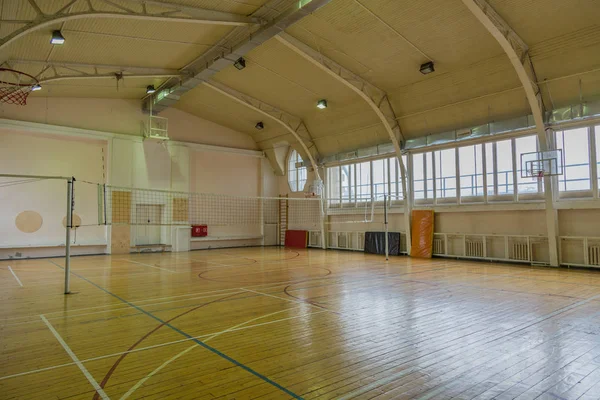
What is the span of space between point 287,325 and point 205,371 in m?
1.84

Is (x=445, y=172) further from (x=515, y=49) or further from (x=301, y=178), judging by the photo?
(x=301, y=178)

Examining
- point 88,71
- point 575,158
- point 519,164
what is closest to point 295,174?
point 88,71

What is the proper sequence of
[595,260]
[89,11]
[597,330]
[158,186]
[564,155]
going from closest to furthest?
[597,330] → [89,11] → [595,260] → [564,155] → [158,186]

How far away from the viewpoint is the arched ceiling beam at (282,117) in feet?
52.8

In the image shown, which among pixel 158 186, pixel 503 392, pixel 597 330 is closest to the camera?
pixel 503 392

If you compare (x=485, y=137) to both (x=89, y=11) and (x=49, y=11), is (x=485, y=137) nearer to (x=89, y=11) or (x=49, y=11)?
(x=89, y=11)

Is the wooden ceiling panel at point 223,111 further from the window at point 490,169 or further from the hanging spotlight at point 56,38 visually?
the window at point 490,169

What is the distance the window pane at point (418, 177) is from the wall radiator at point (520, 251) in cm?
410

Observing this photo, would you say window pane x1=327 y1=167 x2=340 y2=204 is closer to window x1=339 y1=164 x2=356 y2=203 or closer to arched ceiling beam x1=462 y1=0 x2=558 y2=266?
window x1=339 y1=164 x2=356 y2=203

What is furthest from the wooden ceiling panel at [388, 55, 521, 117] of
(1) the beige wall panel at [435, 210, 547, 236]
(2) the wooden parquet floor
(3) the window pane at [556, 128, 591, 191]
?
(2) the wooden parquet floor

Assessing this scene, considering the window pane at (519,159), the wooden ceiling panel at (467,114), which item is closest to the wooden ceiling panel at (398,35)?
the wooden ceiling panel at (467,114)

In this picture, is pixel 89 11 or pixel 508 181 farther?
pixel 508 181

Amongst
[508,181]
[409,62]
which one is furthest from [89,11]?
[508,181]

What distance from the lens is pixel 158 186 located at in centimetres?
1828
